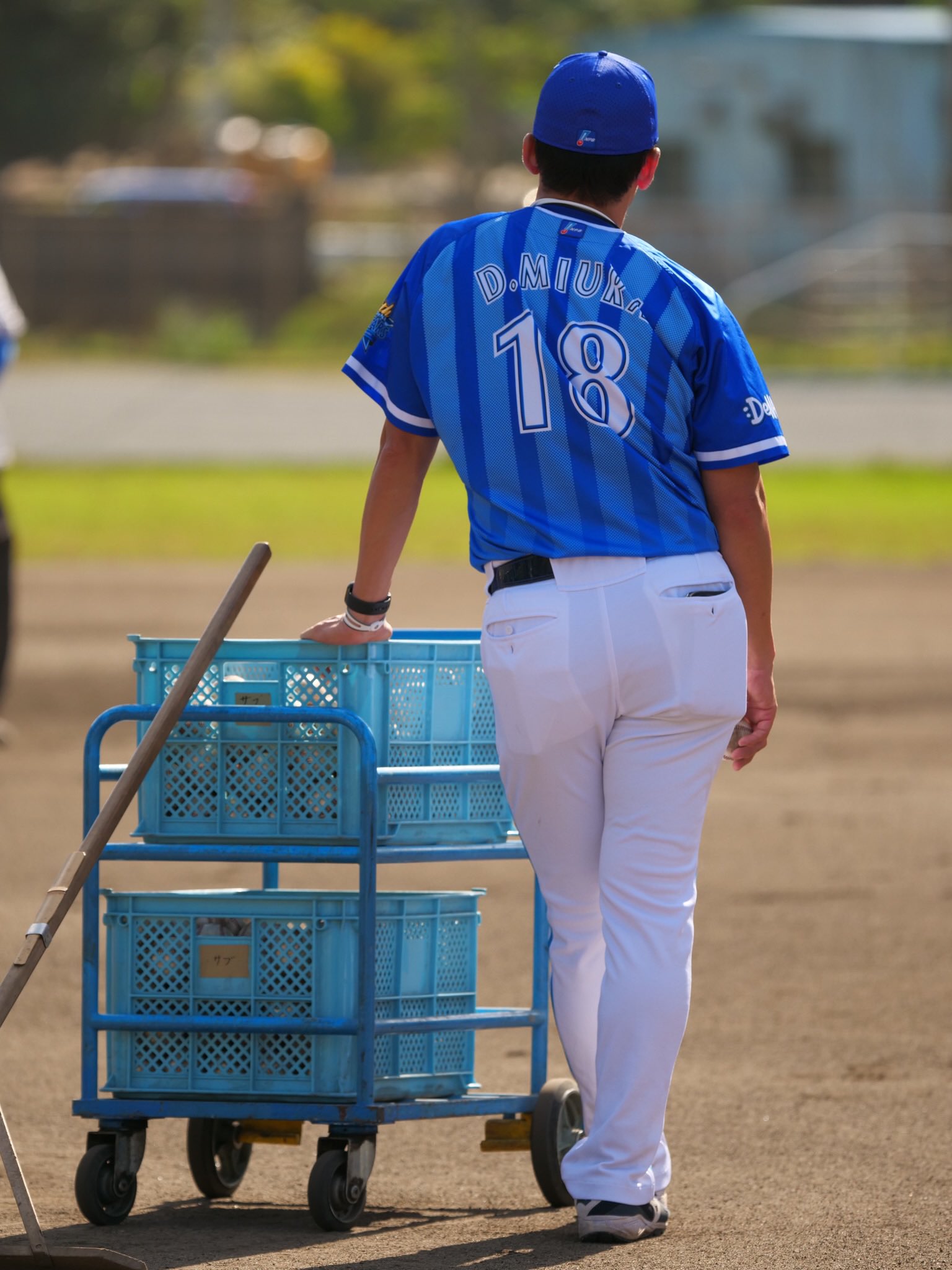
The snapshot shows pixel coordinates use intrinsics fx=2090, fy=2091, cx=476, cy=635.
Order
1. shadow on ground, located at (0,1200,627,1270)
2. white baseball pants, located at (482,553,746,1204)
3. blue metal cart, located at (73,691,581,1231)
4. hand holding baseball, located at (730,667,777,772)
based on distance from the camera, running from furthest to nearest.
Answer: blue metal cart, located at (73,691,581,1231) < hand holding baseball, located at (730,667,777,772) < shadow on ground, located at (0,1200,627,1270) < white baseball pants, located at (482,553,746,1204)

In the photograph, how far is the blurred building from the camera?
43281 millimetres

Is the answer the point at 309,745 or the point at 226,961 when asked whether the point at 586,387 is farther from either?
the point at 226,961

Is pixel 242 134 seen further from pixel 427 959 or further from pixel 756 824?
pixel 427 959

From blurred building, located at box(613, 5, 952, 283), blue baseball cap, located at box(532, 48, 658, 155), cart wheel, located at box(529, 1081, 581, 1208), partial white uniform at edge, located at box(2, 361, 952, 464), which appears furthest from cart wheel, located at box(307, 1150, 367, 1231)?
blurred building, located at box(613, 5, 952, 283)

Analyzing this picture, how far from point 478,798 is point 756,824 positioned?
428 centimetres

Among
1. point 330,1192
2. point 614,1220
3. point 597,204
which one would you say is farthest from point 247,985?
point 597,204

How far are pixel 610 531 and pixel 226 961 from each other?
1176mm

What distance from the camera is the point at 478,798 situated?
4254mm

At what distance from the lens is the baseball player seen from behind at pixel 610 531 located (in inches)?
143

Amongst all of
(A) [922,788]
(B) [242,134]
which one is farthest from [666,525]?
(B) [242,134]

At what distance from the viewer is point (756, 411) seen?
3.67 metres

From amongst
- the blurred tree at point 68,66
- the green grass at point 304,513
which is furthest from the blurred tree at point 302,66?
the green grass at point 304,513

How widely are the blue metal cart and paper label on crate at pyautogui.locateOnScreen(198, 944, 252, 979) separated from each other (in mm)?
86

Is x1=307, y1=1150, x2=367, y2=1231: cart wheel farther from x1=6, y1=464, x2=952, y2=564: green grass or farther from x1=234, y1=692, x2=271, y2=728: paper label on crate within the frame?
x1=6, y1=464, x2=952, y2=564: green grass
